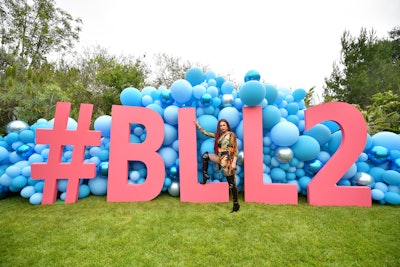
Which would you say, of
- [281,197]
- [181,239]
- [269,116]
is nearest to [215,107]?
[269,116]

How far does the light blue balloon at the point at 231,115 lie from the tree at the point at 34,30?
15.8 metres

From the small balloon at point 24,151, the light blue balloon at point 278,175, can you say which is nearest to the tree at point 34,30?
the small balloon at point 24,151

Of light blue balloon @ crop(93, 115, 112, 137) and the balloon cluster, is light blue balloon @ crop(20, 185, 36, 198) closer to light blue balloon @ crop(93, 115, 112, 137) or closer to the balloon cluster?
the balloon cluster

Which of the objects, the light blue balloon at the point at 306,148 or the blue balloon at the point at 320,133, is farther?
the blue balloon at the point at 320,133

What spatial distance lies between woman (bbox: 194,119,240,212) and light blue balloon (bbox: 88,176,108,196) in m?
1.97

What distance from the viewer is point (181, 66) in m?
16.5

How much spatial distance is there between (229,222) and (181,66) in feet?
50.1

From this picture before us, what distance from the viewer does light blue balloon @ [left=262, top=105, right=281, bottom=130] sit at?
3.96 m

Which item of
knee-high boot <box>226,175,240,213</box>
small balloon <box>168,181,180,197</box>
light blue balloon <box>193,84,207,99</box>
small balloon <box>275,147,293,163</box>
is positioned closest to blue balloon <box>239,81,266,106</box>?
light blue balloon <box>193,84,207,99</box>

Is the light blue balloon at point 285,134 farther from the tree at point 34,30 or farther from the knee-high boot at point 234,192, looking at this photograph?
A: the tree at point 34,30

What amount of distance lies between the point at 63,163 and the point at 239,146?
130 inches

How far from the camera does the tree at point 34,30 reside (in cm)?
1423

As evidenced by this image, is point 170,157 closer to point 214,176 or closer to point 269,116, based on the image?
point 214,176

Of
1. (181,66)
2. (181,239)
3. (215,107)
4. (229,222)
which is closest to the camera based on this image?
(181,239)
